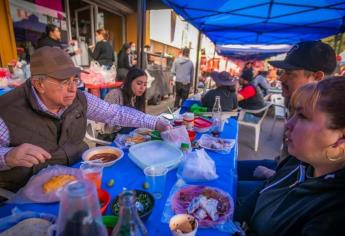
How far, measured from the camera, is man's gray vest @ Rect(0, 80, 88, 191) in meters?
1.46

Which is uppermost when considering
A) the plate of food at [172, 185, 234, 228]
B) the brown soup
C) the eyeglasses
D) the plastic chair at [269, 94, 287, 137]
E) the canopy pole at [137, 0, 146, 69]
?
the canopy pole at [137, 0, 146, 69]

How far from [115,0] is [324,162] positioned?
9092mm

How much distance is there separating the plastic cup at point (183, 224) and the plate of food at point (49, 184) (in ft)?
1.75

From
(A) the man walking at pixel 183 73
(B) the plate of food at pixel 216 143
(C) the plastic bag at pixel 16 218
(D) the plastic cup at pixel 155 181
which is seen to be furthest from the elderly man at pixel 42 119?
(A) the man walking at pixel 183 73

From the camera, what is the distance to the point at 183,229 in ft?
2.99

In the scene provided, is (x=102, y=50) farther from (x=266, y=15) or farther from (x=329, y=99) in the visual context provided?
(x=329, y=99)

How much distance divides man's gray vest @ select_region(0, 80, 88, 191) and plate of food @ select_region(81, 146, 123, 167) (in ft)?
0.56

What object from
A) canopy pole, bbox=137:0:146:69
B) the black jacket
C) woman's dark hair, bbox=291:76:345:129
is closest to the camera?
the black jacket

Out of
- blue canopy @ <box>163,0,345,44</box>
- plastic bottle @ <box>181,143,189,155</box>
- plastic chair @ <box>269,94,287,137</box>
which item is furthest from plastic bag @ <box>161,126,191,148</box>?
plastic chair @ <box>269,94,287,137</box>

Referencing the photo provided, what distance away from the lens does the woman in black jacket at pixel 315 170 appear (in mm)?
824

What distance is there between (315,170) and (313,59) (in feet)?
4.21

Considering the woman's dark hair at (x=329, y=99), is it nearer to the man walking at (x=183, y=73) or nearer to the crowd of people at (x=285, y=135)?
the crowd of people at (x=285, y=135)

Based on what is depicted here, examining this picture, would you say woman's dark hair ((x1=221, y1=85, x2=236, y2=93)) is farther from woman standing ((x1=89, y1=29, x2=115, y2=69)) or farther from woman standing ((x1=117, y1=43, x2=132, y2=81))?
woman standing ((x1=117, y1=43, x2=132, y2=81))

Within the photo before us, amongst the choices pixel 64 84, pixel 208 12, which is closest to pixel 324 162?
pixel 64 84
